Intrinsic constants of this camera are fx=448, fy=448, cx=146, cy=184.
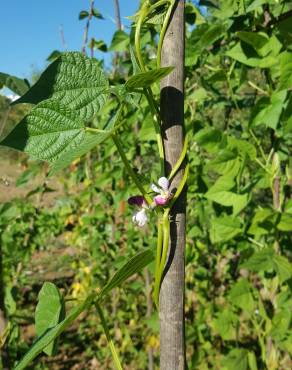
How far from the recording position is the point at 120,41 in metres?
1.59

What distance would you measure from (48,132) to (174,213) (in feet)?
0.53

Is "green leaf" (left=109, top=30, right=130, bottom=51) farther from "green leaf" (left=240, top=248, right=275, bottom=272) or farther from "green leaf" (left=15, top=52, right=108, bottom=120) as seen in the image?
"green leaf" (left=15, top=52, right=108, bottom=120)

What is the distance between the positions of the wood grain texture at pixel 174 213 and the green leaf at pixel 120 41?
3.74 ft

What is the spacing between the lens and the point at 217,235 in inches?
54.8

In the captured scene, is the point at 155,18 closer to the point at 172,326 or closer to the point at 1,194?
the point at 172,326

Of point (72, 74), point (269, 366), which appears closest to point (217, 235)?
point (269, 366)

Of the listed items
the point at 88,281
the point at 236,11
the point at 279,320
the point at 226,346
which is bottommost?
the point at 226,346

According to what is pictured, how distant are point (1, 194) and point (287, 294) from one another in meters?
11.0

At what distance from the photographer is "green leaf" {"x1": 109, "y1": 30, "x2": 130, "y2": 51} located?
158 cm

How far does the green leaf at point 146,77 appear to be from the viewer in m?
0.43

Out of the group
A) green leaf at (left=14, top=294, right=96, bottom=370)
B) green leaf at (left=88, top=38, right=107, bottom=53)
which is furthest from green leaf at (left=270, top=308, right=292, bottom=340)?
green leaf at (left=88, top=38, right=107, bottom=53)

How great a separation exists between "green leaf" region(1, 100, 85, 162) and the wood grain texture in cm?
10

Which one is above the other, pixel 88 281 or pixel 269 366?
pixel 88 281

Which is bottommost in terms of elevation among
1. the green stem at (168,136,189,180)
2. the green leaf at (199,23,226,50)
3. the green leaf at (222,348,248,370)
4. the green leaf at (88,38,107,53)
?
the green leaf at (222,348,248,370)
